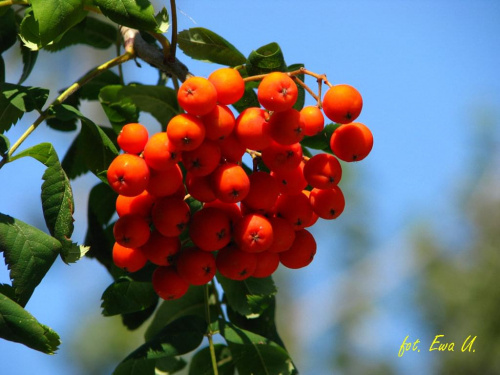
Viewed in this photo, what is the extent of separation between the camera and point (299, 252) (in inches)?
59.7

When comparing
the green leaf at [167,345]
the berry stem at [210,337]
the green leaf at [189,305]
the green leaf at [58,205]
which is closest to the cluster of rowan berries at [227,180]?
the green leaf at [58,205]

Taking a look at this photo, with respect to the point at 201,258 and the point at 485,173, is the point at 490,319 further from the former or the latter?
the point at 201,258

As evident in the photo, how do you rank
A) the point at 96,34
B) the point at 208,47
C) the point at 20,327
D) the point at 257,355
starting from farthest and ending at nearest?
the point at 96,34 → the point at 257,355 → the point at 208,47 → the point at 20,327

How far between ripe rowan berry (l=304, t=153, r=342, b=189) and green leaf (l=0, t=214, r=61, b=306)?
60cm

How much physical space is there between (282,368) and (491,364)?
7.02m

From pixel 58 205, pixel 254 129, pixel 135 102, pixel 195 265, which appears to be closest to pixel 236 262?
pixel 195 265

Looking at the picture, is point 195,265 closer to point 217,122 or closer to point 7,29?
point 217,122

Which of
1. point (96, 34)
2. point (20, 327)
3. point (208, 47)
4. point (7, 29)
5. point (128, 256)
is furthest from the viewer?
point (96, 34)

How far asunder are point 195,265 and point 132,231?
0.17 metres

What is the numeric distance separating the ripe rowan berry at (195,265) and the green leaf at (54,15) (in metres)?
0.60

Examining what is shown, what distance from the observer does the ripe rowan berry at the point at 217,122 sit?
1.33 meters

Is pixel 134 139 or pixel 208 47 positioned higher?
pixel 208 47

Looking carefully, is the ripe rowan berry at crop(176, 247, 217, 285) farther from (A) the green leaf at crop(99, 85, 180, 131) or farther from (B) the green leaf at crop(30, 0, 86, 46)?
(B) the green leaf at crop(30, 0, 86, 46)

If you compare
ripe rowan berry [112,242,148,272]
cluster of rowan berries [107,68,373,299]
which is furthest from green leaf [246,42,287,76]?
ripe rowan berry [112,242,148,272]
